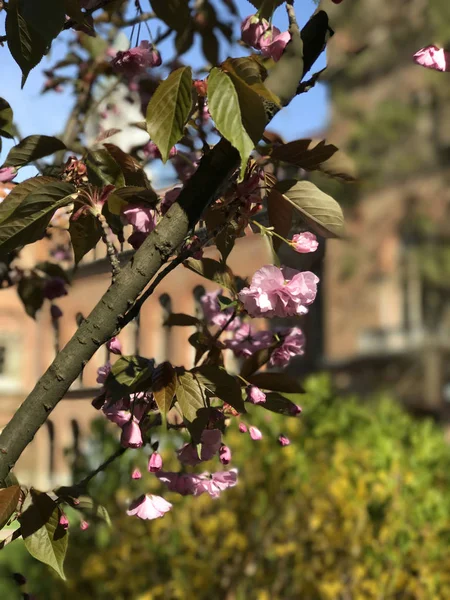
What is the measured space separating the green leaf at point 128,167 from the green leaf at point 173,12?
9.0 inches

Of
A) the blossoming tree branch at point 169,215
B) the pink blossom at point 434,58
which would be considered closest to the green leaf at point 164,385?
the blossoming tree branch at point 169,215

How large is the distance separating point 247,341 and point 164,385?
49 centimetres

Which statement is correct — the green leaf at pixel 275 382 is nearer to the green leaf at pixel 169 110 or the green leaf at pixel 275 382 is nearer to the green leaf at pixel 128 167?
the green leaf at pixel 128 167

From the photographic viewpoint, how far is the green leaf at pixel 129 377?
109cm

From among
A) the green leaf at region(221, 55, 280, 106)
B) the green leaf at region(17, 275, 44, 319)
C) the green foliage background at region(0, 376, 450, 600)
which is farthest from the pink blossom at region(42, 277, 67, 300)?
the green foliage background at region(0, 376, 450, 600)

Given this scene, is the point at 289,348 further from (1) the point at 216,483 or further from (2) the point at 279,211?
(2) the point at 279,211

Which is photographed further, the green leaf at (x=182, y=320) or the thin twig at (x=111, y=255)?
the green leaf at (x=182, y=320)

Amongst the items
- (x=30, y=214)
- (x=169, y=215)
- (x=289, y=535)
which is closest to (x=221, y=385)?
(x=169, y=215)

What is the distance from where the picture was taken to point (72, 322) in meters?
2.71

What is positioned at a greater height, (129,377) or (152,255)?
(152,255)

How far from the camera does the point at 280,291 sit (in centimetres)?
111

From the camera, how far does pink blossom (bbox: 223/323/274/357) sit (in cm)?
158

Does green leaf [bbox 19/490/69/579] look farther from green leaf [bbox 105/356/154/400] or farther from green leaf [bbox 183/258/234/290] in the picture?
green leaf [bbox 183/258/234/290]

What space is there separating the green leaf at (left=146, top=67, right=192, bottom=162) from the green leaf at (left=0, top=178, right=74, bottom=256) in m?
0.16
